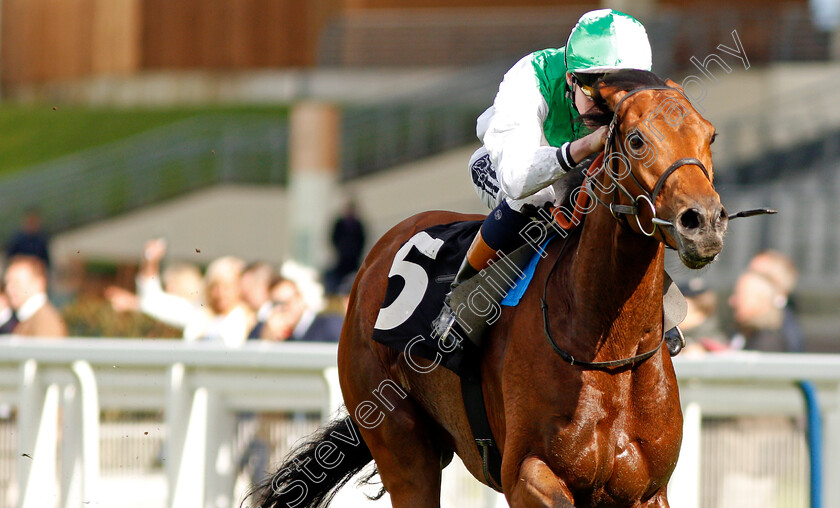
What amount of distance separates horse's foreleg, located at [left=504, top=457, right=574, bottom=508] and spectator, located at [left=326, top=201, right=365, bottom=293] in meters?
9.42

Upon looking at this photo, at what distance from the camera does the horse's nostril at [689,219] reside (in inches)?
94.4

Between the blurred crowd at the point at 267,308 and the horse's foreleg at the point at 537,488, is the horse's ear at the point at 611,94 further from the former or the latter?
the blurred crowd at the point at 267,308

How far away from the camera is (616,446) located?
2.91 m

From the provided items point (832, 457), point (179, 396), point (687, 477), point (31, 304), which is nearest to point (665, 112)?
point (687, 477)

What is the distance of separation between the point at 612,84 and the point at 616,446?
3.10 feet

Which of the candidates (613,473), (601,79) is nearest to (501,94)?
(601,79)

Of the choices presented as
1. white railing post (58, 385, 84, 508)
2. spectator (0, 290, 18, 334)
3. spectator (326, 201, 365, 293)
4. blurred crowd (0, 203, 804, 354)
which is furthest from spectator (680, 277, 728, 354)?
spectator (326, 201, 365, 293)

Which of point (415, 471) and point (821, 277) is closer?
point (415, 471)

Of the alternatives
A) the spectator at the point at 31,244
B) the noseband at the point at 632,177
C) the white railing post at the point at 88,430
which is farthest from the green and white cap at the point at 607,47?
the spectator at the point at 31,244

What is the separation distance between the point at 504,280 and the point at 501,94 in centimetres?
55

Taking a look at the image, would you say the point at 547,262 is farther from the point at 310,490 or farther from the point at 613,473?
the point at 310,490

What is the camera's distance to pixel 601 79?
283 centimetres

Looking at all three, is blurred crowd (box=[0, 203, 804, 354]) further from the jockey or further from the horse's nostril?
the horse's nostril

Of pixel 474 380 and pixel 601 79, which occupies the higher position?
pixel 601 79
